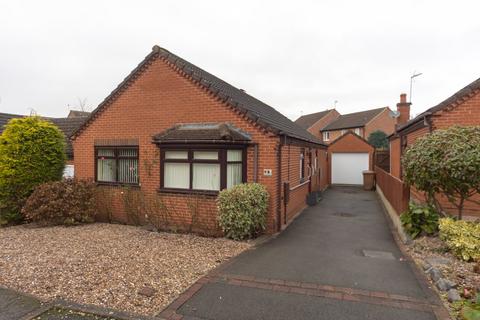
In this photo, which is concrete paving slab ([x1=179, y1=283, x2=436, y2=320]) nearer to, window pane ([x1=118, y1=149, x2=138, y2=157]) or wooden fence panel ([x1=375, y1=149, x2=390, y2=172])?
window pane ([x1=118, y1=149, x2=138, y2=157])

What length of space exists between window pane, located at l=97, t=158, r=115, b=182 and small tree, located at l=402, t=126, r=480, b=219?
8.97 m

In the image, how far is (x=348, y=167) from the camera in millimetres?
22406

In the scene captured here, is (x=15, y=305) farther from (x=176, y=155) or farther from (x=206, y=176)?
(x=176, y=155)

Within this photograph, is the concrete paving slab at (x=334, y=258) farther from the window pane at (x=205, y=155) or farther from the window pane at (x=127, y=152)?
the window pane at (x=127, y=152)

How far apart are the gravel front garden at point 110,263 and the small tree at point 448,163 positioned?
435 centimetres

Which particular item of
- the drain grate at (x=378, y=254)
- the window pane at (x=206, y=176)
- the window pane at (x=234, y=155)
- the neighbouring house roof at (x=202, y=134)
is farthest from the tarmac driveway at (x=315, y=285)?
the neighbouring house roof at (x=202, y=134)

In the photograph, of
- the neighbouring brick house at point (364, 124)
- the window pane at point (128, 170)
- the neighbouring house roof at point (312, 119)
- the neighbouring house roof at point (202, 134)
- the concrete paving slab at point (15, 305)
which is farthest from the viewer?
the neighbouring house roof at point (312, 119)

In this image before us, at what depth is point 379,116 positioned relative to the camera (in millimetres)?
39531

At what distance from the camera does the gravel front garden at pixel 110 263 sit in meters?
4.40

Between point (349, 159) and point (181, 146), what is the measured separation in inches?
678

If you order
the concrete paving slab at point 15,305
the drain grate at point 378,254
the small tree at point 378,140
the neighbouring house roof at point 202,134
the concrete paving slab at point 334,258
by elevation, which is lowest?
the drain grate at point 378,254

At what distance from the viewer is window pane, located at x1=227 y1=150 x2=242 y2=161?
8133 mm

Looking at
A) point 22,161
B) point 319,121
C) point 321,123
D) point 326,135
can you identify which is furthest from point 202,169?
point 321,123

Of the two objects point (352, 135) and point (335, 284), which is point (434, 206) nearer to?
point (335, 284)
